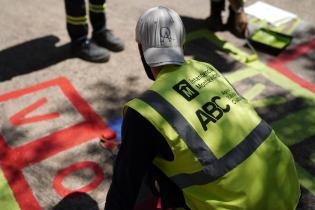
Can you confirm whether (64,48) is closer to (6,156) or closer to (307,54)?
(6,156)

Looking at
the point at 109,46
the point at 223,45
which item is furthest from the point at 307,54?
the point at 109,46

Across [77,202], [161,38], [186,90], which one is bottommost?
[77,202]

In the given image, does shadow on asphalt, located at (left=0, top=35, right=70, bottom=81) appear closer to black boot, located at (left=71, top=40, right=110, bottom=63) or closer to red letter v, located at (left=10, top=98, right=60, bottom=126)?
black boot, located at (left=71, top=40, right=110, bottom=63)

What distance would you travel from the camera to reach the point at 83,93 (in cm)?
400

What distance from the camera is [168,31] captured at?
2100 mm

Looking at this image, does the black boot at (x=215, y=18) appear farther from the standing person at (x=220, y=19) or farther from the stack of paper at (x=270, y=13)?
the stack of paper at (x=270, y=13)

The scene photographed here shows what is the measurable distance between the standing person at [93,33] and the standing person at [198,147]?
2348mm

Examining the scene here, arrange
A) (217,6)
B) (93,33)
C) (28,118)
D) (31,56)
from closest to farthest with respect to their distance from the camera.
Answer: (28,118) < (31,56) < (93,33) < (217,6)

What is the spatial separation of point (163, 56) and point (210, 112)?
1.22 ft

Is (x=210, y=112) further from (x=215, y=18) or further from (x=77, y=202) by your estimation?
(x=215, y=18)

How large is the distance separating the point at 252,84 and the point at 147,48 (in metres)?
2.30

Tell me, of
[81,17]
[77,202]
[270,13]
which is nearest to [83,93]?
[81,17]

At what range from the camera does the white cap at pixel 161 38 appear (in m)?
2.07

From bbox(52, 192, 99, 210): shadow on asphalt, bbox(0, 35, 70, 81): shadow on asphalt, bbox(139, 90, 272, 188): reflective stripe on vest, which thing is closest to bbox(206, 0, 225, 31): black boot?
bbox(0, 35, 70, 81): shadow on asphalt
